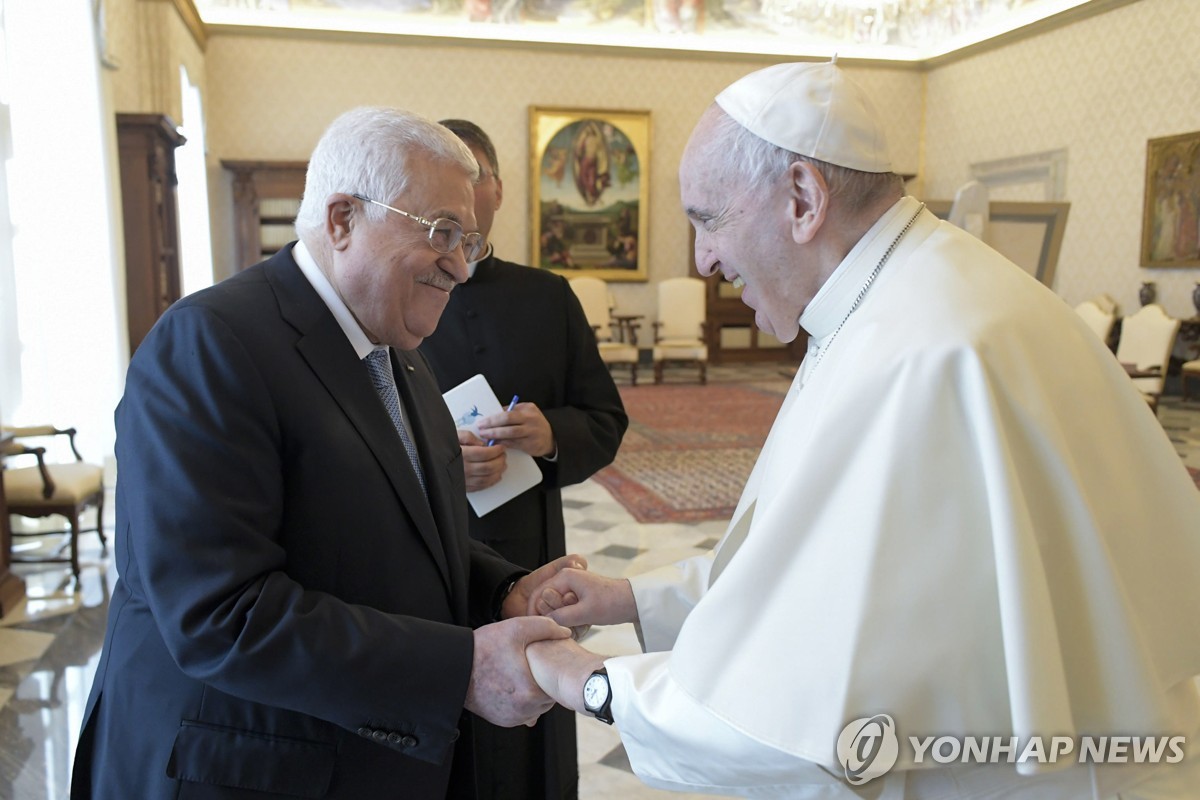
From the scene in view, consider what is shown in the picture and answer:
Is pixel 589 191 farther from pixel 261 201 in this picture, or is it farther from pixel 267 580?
pixel 267 580

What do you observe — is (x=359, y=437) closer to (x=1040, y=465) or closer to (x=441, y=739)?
(x=441, y=739)

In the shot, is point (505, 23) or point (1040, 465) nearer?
point (1040, 465)

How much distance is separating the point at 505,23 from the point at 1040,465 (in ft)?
50.4

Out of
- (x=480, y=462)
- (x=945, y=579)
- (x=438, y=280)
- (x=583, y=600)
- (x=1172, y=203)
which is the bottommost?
(x=583, y=600)

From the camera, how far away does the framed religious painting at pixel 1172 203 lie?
11867 mm

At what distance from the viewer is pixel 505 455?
2.60 m

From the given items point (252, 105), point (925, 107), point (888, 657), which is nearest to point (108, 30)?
point (252, 105)

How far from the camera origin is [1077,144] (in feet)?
45.1

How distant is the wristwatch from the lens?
1.51 metres

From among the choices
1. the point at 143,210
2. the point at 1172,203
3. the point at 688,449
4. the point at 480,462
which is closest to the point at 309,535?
the point at 480,462

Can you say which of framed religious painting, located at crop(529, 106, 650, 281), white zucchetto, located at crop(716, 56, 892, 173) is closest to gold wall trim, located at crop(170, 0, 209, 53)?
framed religious painting, located at crop(529, 106, 650, 281)

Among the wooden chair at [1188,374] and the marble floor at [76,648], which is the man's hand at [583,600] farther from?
the wooden chair at [1188,374]

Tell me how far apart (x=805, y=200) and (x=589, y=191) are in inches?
571

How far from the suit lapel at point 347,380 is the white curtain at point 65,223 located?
6015 mm
